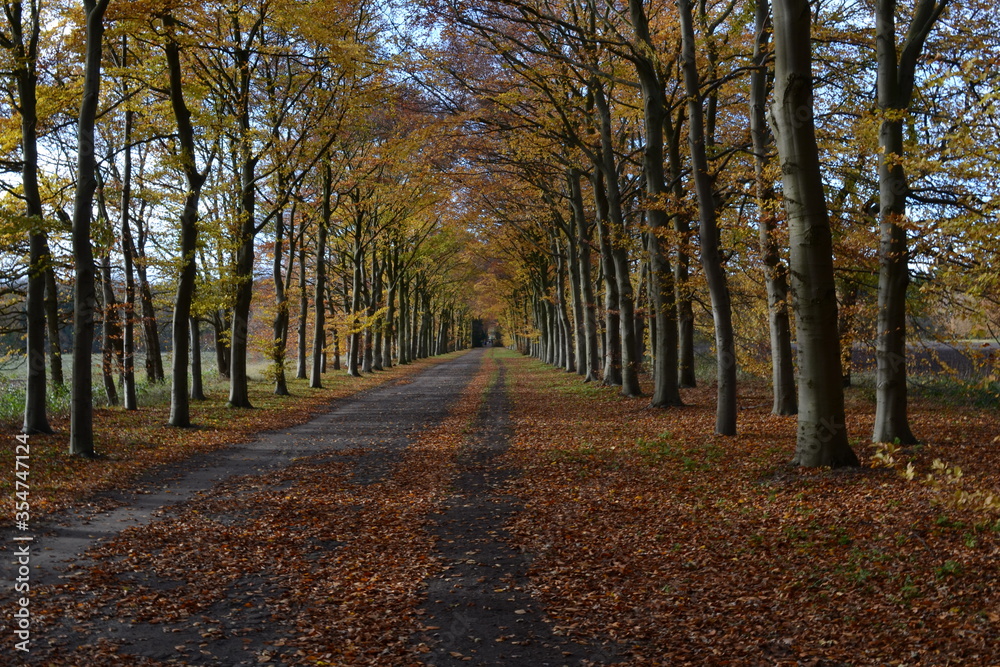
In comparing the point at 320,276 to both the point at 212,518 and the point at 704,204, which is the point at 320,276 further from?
the point at 212,518

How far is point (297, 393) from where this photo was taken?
25500 millimetres

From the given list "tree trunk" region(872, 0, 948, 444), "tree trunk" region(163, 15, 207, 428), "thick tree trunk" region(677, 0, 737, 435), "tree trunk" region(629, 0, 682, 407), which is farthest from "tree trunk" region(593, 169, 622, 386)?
"tree trunk" region(872, 0, 948, 444)

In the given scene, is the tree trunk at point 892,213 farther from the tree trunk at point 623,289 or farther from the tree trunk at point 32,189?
the tree trunk at point 32,189

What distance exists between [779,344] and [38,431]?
562 inches

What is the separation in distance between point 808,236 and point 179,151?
14.3 meters

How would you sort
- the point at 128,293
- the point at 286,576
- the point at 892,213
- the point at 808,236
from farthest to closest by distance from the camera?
the point at 128,293
the point at 892,213
the point at 808,236
the point at 286,576

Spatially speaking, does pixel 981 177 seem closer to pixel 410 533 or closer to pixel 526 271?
pixel 410 533

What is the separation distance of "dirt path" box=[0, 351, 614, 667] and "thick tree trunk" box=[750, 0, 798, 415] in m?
6.72

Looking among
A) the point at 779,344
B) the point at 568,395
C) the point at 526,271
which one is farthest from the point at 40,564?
the point at 526,271

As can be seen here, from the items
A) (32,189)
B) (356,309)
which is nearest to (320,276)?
(356,309)

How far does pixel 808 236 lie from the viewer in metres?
8.70

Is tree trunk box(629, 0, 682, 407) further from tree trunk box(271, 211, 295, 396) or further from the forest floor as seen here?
tree trunk box(271, 211, 295, 396)

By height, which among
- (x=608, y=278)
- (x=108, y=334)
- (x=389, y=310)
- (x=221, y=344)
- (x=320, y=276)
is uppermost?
(x=320, y=276)

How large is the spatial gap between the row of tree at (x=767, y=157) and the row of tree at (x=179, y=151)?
3299 millimetres
